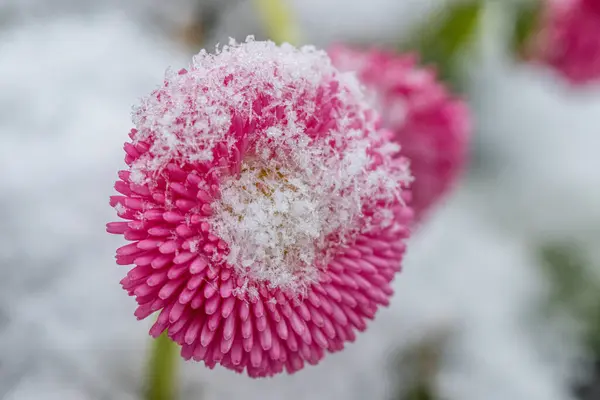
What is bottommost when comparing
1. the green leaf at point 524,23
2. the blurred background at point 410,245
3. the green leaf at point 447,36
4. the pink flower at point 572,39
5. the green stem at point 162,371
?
the green stem at point 162,371

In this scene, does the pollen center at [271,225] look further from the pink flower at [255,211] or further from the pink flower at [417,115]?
the pink flower at [417,115]

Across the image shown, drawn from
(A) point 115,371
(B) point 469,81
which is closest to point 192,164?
(A) point 115,371

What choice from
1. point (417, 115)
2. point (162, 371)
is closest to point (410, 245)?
point (417, 115)

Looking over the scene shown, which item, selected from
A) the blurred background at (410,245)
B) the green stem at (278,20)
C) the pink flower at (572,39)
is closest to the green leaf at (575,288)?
the blurred background at (410,245)

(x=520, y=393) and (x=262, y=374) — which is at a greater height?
(x=520, y=393)

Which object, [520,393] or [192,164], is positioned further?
[520,393]

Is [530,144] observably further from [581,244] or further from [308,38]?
[308,38]

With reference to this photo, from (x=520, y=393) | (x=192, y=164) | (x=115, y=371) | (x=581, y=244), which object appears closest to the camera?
(x=192, y=164)
